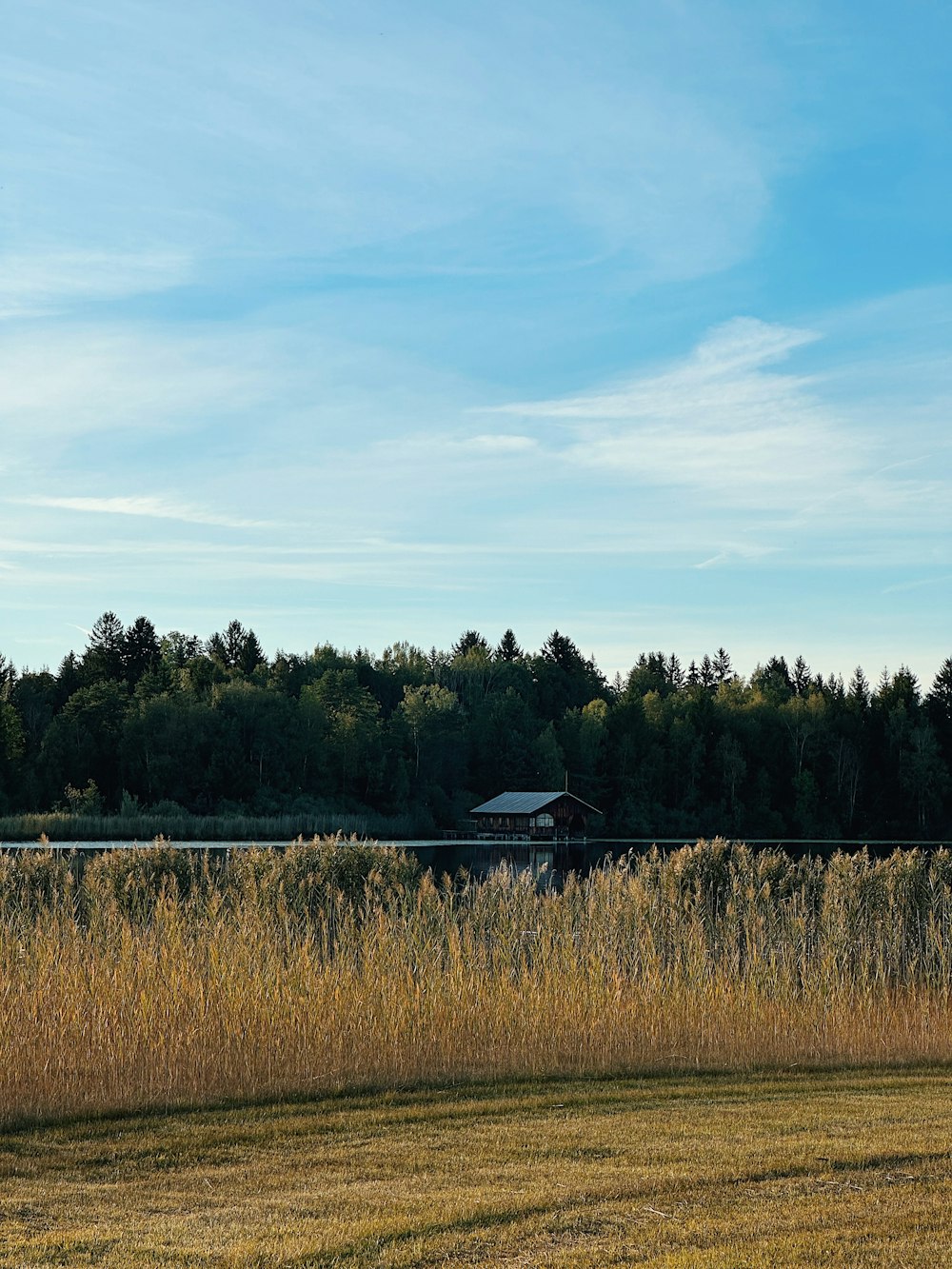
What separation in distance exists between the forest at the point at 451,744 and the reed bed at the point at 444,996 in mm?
52459

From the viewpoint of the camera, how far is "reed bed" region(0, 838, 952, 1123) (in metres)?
8.74

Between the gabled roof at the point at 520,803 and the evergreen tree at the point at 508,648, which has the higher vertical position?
the evergreen tree at the point at 508,648

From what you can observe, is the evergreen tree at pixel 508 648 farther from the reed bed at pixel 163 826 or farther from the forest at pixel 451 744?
the reed bed at pixel 163 826

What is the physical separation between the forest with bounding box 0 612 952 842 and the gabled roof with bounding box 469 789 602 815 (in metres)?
4.14

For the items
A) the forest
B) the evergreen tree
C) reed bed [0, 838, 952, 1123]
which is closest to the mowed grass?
reed bed [0, 838, 952, 1123]

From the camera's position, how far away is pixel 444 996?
1017 cm

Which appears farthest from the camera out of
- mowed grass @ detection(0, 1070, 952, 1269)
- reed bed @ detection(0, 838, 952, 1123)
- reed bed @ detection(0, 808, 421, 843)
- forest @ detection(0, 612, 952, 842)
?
forest @ detection(0, 612, 952, 842)

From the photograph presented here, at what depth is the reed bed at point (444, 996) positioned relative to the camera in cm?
874

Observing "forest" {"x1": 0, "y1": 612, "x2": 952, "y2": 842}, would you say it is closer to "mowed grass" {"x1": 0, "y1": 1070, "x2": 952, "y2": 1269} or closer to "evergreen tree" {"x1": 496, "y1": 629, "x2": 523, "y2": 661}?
"evergreen tree" {"x1": 496, "y1": 629, "x2": 523, "y2": 661}

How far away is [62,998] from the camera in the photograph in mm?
8867

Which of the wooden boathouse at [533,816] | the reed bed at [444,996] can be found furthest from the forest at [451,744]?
the reed bed at [444,996]

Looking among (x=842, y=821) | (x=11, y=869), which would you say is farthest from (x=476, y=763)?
(x=11, y=869)

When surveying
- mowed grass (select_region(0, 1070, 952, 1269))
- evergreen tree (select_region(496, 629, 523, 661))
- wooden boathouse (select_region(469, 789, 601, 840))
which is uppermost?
evergreen tree (select_region(496, 629, 523, 661))

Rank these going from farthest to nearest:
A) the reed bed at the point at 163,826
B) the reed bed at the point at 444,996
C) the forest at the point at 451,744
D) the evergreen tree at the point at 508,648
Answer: the evergreen tree at the point at 508,648 → the forest at the point at 451,744 → the reed bed at the point at 163,826 → the reed bed at the point at 444,996
